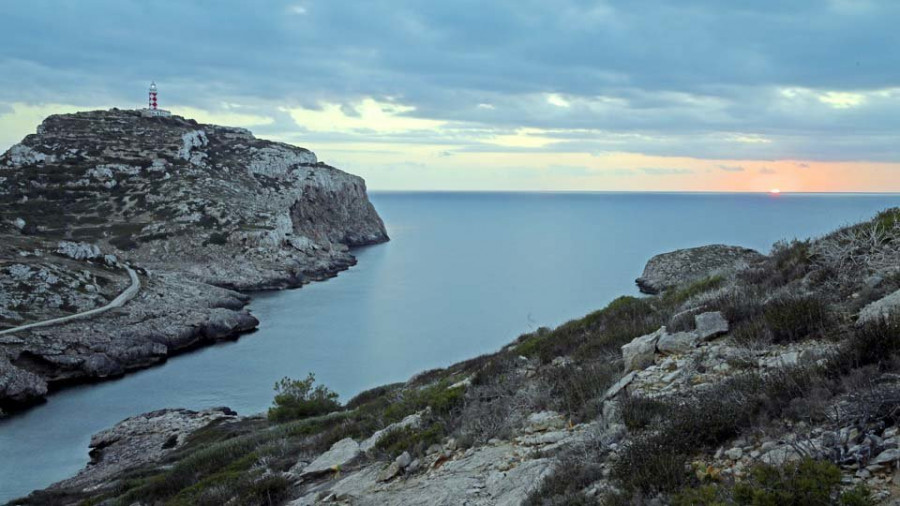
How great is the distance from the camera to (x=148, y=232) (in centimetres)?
8794

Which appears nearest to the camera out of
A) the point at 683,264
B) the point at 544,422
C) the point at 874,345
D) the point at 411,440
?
the point at 874,345

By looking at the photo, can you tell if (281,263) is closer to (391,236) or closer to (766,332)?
(391,236)

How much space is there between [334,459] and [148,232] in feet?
289

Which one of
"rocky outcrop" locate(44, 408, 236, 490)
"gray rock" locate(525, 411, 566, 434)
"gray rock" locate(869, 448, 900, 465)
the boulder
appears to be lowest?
"rocky outcrop" locate(44, 408, 236, 490)

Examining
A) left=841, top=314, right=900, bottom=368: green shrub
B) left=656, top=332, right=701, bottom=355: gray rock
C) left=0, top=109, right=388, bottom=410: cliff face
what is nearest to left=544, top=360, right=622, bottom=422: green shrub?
left=656, top=332, right=701, bottom=355: gray rock

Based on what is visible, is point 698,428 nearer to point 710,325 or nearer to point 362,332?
point 710,325

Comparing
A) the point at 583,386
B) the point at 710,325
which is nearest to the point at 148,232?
the point at 583,386

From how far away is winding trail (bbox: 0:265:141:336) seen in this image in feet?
158

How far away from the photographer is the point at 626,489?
5.86 metres

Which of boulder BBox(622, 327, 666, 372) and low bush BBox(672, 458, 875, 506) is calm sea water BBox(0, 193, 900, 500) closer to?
boulder BBox(622, 327, 666, 372)

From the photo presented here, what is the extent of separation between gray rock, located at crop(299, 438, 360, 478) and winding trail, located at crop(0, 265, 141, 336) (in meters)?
46.6

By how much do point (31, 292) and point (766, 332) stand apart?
6257 cm

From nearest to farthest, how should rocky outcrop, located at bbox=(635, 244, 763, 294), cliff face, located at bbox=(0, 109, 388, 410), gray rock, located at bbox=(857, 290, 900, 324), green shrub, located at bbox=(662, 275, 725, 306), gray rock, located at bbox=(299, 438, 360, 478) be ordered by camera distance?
gray rock, located at bbox=(857, 290, 900, 324), gray rock, located at bbox=(299, 438, 360, 478), green shrub, located at bbox=(662, 275, 725, 306), cliff face, located at bbox=(0, 109, 388, 410), rocky outcrop, located at bbox=(635, 244, 763, 294)

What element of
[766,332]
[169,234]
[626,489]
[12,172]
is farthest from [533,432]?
[12,172]
